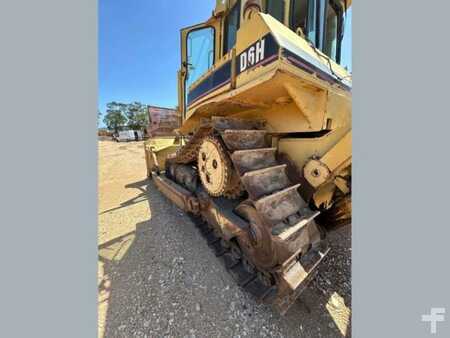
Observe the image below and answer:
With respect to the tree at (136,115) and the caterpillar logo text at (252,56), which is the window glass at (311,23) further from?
the tree at (136,115)

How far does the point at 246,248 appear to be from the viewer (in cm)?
201

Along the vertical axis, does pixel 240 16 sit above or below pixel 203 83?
above

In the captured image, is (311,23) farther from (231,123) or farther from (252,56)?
(231,123)

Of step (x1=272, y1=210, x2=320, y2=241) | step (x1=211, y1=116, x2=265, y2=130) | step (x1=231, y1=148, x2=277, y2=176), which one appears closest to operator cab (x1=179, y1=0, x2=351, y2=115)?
step (x1=211, y1=116, x2=265, y2=130)

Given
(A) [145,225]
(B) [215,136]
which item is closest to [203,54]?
(B) [215,136]

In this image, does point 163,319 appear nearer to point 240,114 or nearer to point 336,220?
point 336,220

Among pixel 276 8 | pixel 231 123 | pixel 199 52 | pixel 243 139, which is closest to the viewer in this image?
pixel 243 139

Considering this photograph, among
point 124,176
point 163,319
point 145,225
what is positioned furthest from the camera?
point 124,176

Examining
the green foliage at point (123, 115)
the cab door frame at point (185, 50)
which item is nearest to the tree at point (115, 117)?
the green foliage at point (123, 115)

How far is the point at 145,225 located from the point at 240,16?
133 inches

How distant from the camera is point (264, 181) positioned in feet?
5.69

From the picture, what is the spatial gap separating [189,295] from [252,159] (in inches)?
57.2

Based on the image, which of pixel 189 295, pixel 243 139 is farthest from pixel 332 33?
pixel 189 295

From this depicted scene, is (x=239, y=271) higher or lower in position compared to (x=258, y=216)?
lower
